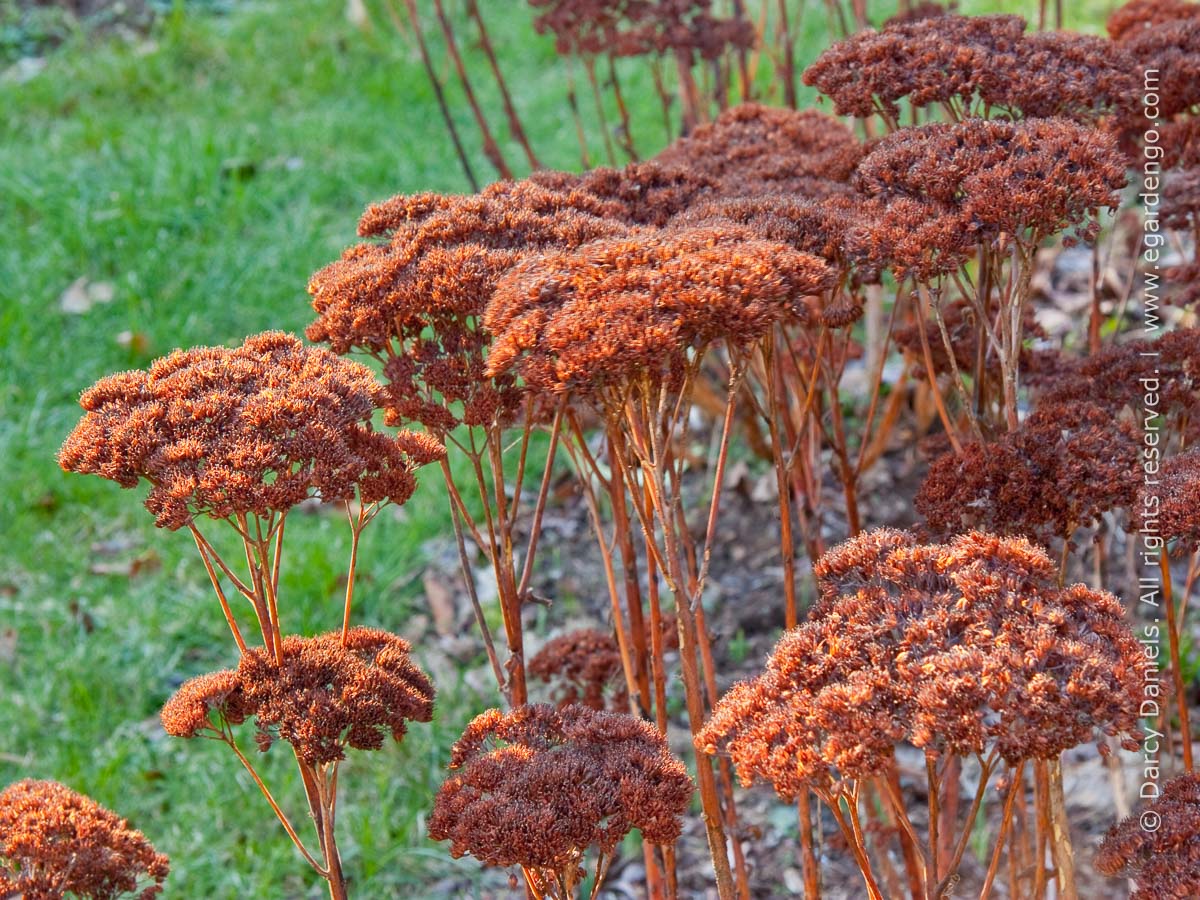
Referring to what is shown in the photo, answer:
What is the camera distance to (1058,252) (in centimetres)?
658

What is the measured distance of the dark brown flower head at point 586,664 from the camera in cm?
329

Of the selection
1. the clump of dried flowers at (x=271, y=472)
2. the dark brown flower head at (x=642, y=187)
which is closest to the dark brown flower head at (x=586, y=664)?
the clump of dried flowers at (x=271, y=472)

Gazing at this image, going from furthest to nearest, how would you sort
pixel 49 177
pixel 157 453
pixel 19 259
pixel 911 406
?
pixel 49 177, pixel 19 259, pixel 911 406, pixel 157 453

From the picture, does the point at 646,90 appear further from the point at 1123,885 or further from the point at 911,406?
the point at 1123,885

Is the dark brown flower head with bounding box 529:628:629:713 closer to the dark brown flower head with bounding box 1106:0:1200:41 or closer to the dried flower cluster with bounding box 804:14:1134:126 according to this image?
the dried flower cluster with bounding box 804:14:1134:126

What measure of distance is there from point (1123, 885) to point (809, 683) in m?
2.28

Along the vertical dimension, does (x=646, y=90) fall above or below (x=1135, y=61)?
below

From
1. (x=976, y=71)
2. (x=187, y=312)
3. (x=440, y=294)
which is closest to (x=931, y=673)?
(x=440, y=294)

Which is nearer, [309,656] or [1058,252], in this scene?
[309,656]

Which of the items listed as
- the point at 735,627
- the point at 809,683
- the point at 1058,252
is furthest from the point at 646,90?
the point at 809,683

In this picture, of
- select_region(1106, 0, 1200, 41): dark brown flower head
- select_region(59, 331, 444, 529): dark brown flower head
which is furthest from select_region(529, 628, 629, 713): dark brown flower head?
select_region(1106, 0, 1200, 41): dark brown flower head

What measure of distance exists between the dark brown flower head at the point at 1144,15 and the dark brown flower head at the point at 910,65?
3.24 ft

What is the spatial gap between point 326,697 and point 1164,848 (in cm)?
151

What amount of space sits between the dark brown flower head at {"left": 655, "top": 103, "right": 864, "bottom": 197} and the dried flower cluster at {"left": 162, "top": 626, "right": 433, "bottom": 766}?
1.39 m
